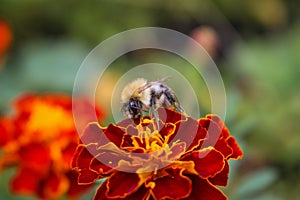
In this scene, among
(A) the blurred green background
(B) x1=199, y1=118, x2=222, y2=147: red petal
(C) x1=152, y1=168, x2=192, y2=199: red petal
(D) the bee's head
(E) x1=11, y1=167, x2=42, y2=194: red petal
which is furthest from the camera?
(A) the blurred green background

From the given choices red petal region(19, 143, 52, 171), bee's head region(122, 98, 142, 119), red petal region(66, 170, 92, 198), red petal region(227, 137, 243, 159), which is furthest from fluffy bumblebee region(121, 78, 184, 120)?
red petal region(19, 143, 52, 171)

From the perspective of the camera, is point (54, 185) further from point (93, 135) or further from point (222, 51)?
point (222, 51)

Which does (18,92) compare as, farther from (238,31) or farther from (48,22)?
(238,31)

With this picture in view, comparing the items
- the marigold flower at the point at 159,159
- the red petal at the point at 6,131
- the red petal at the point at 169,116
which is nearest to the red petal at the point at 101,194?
the marigold flower at the point at 159,159

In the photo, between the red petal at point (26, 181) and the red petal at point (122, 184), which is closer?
the red petal at point (122, 184)

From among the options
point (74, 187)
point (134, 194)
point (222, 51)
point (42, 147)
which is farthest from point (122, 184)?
point (222, 51)

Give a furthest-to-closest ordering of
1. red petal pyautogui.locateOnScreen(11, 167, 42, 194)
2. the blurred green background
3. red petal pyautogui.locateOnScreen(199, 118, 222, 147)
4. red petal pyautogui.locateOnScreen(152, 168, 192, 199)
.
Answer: the blurred green background
red petal pyautogui.locateOnScreen(11, 167, 42, 194)
red petal pyautogui.locateOnScreen(199, 118, 222, 147)
red petal pyautogui.locateOnScreen(152, 168, 192, 199)

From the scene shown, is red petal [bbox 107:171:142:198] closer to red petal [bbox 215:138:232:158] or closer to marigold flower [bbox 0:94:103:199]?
red petal [bbox 215:138:232:158]

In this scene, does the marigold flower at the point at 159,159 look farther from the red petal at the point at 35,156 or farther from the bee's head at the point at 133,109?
the red petal at the point at 35,156
